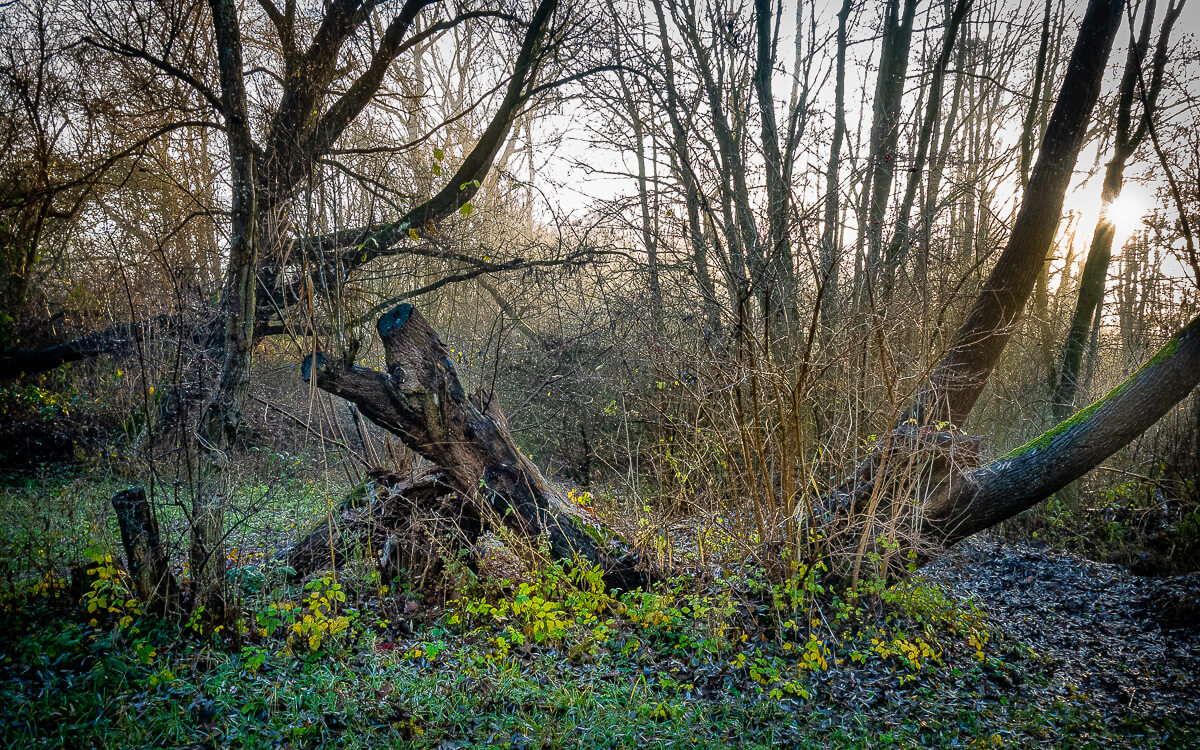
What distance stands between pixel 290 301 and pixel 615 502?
509 cm

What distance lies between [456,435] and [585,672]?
1930mm

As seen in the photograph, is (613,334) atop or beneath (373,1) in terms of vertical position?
beneath

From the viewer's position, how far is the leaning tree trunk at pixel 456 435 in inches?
169

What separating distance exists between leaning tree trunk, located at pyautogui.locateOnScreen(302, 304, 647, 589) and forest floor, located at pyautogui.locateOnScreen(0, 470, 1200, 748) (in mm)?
367

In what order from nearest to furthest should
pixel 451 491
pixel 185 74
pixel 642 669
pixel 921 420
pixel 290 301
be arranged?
1. pixel 642 669
2. pixel 451 491
3. pixel 921 420
4. pixel 185 74
5. pixel 290 301

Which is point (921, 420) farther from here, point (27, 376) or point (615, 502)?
point (27, 376)

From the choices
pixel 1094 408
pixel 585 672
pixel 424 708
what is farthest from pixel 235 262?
pixel 1094 408

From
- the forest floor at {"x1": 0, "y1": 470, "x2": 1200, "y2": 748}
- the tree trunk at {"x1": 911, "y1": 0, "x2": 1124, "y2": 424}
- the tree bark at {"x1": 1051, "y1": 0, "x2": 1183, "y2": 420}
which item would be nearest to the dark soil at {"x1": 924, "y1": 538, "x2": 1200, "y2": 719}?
the forest floor at {"x1": 0, "y1": 470, "x2": 1200, "y2": 748}

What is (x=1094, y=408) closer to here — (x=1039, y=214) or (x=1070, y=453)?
(x=1070, y=453)

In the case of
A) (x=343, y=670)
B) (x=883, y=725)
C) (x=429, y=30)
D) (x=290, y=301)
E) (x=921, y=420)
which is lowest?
(x=883, y=725)

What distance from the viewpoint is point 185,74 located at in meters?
5.77

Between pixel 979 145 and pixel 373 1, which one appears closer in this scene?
pixel 373 1

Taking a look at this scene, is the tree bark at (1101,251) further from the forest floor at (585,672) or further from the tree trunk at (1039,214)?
the forest floor at (585,672)

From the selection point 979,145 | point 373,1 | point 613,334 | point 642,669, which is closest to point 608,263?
point 613,334
